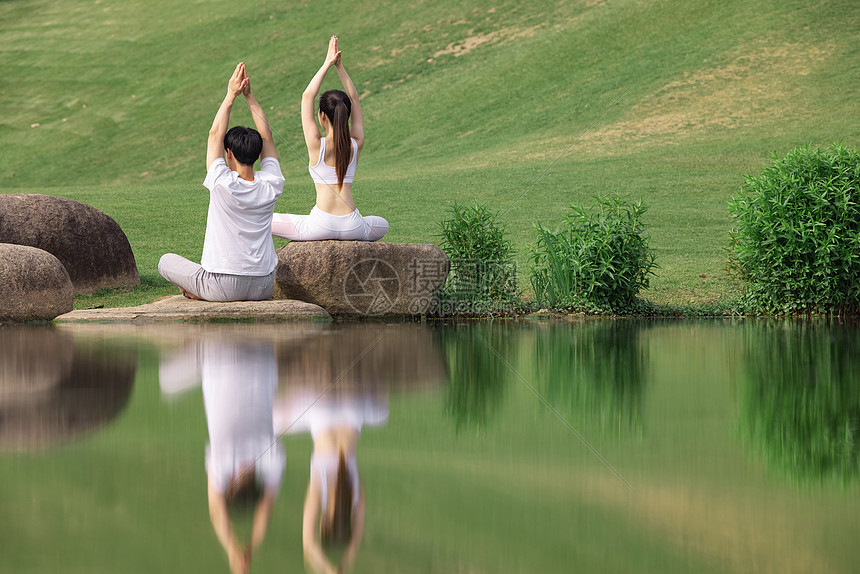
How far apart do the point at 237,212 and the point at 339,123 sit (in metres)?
1.55

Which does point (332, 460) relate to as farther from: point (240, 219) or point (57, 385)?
point (240, 219)

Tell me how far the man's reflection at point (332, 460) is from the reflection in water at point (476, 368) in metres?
0.52

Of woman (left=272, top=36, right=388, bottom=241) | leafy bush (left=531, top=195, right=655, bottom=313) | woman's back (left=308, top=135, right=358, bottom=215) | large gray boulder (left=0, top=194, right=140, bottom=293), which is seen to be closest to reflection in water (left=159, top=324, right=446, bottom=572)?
woman (left=272, top=36, right=388, bottom=241)

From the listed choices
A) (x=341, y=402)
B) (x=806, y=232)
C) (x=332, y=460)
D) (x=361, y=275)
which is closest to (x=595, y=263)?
(x=806, y=232)

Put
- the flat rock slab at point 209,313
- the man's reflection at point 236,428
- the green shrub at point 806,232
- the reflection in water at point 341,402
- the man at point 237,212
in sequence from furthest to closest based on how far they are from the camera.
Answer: the green shrub at point 806,232, the flat rock slab at point 209,313, the man at point 237,212, the man's reflection at point 236,428, the reflection in water at point 341,402

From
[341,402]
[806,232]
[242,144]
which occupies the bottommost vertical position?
[341,402]

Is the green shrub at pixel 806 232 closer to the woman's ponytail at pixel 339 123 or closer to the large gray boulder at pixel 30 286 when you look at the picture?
the woman's ponytail at pixel 339 123

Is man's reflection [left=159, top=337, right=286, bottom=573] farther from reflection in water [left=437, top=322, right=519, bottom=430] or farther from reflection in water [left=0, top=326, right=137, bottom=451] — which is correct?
reflection in water [left=437, top=322, right=519, bottom=430]

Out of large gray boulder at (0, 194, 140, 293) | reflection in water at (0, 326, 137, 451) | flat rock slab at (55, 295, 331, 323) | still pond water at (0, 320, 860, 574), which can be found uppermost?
large gray boulder at (0, 194, 140, 293)

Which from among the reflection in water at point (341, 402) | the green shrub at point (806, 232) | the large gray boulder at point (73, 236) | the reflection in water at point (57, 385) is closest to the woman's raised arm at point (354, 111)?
the reflection in water at point (341, 402)

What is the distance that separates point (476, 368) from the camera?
7.91 m

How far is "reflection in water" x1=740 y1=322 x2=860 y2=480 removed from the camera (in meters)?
4.89

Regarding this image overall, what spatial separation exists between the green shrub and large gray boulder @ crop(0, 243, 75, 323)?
8.08 meters

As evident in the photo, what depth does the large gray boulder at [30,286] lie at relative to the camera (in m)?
10.7
